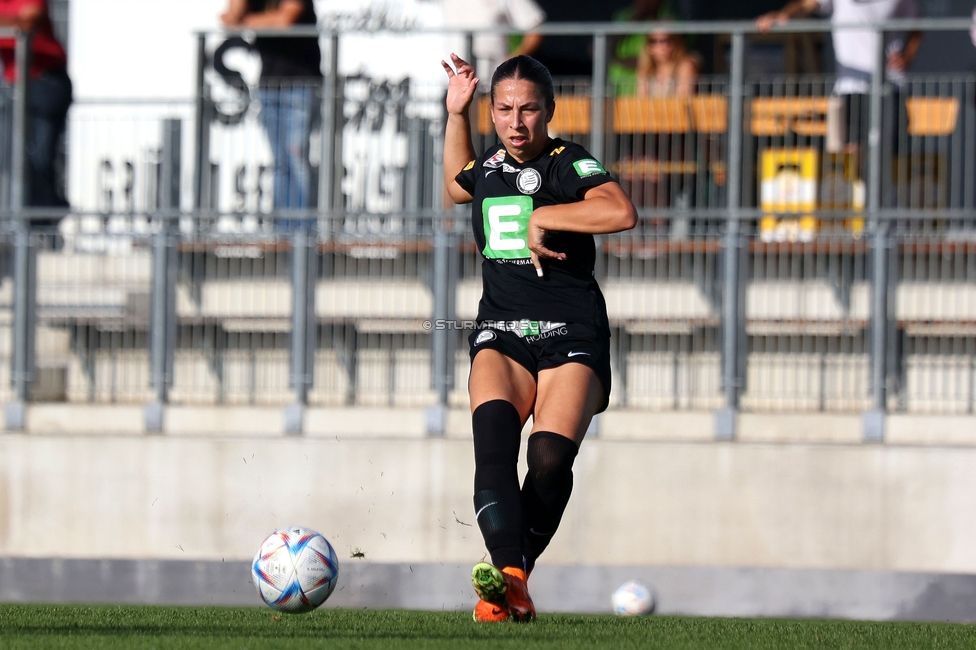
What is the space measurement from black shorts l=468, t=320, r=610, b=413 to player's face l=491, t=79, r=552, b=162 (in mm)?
644

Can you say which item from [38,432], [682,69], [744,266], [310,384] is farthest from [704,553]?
[38,432]

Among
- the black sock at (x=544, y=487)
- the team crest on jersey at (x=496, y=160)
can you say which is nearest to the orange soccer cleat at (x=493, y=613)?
the black sock at (x=544, y=487)

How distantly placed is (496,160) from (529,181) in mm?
225

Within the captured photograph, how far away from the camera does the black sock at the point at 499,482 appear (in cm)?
579

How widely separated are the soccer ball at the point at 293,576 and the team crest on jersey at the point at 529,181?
5.23 feet

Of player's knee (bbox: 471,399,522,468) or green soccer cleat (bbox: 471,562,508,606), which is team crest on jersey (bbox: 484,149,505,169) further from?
green soccer cleat (bbox: 471,562,508,606)

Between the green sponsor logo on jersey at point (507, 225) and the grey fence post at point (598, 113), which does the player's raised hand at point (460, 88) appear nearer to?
the green sponsor logo on jersey at point (507, 225)

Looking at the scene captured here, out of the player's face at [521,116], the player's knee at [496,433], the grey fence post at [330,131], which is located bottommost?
the player's knee at [496,433]

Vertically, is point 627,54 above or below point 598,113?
above

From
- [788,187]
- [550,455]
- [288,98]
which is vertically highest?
[288,98]

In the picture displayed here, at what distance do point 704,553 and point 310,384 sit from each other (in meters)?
2.88

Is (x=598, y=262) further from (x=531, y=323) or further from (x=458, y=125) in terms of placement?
(x=531, y=323)

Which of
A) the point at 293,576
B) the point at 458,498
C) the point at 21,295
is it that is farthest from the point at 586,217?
the point at 21,295

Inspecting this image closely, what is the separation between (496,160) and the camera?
6.24 metres
